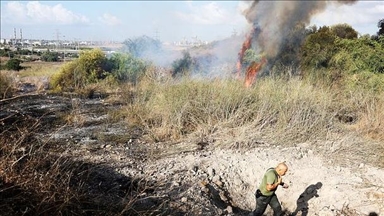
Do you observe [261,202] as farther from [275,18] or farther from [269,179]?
[275,18]

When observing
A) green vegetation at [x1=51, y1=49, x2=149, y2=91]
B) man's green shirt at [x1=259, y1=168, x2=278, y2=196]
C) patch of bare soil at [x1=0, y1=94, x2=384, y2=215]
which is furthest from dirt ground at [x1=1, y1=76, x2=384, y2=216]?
green vegetation at [x1=51, y1=49, x2=149, y2=91]

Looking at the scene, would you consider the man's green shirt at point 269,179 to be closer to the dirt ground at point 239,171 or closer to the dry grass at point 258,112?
the dirt ground at point 239,171

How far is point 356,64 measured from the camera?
1288cm

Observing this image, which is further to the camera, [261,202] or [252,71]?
[252,71]

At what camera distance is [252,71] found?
585 inches

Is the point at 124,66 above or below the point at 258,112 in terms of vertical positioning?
below

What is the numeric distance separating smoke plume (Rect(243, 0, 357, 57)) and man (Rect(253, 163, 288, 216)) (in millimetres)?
10091

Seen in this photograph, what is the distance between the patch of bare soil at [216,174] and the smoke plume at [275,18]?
7.78 meters

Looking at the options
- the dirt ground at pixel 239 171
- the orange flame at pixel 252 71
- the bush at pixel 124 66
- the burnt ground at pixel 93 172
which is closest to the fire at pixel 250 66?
the orange flame at pixel 252 71

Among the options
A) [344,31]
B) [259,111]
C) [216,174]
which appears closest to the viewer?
[216,174]

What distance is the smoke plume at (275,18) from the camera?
15.1 metres

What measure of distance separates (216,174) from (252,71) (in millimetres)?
7733

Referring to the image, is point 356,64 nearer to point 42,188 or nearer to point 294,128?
point 294,128

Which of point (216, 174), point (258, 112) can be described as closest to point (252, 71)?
point (258, 112)
